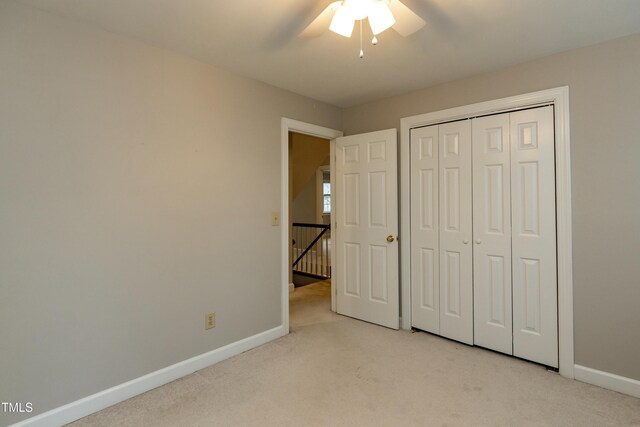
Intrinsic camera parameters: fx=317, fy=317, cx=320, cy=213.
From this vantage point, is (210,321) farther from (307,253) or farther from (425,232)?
(307,253)

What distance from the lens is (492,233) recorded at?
2646mm

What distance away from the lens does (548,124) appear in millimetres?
2371

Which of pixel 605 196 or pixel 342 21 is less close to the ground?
pixel 342 21

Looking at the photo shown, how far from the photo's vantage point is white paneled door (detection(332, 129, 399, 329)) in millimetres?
3174

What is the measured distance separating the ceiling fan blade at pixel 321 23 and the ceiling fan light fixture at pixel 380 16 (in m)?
0.19

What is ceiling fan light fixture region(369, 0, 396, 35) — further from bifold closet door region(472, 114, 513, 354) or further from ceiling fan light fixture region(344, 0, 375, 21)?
bifold closet door region(472, 114, 513, 354)

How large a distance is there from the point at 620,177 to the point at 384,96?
2010mm

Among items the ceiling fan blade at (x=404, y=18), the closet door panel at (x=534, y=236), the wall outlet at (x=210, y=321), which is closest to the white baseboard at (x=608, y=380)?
the closet door panel at (x=534, y=236)

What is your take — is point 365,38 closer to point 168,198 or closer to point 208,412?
point 168,198

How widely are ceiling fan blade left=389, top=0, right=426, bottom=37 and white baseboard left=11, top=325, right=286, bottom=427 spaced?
8.42 feet

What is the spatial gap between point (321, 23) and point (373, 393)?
231 centimetres

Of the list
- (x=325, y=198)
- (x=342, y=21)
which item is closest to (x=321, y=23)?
(x=342, y=21)

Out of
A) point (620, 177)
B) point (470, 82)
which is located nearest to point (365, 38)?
point (470, 82)

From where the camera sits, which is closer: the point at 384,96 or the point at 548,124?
Result: the point at 548,124
